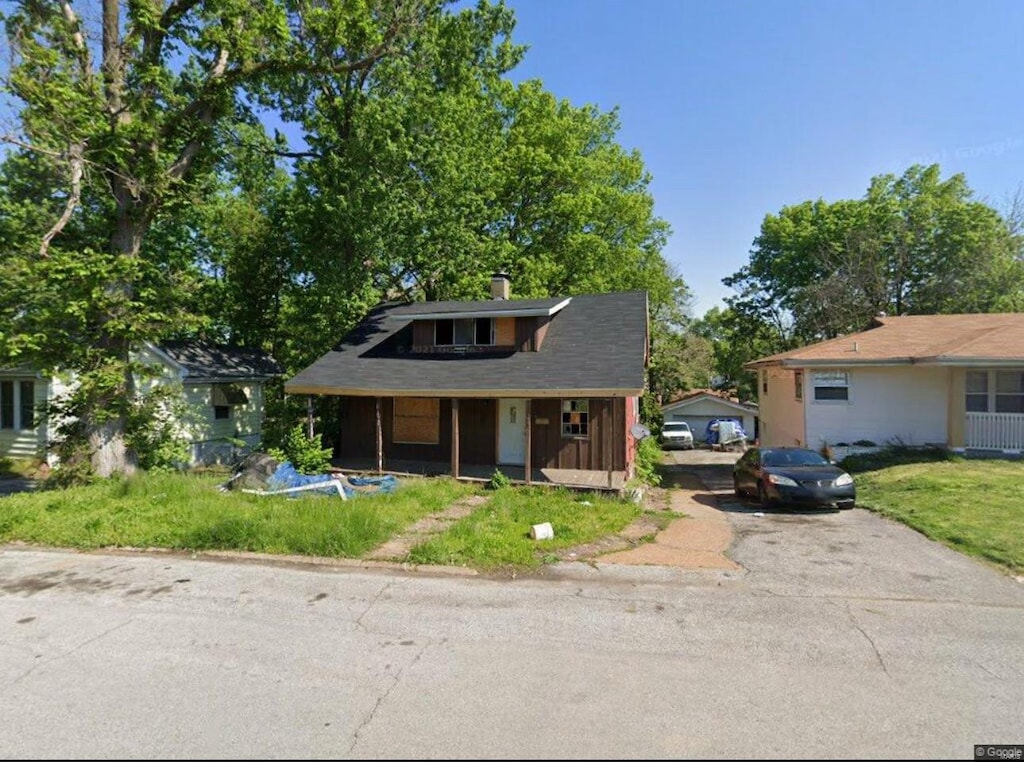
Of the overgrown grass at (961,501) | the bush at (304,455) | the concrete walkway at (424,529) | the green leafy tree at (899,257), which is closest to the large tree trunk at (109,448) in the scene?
the bush at (304,455)

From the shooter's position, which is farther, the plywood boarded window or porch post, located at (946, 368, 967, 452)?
the plywood boarded window

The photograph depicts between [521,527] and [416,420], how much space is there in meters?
7.63

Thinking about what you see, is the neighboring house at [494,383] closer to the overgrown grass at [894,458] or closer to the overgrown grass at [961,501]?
the overgrown grass at [961,501]

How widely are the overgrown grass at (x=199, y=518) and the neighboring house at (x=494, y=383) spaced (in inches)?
152

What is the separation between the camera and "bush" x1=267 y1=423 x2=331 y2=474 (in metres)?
14.2

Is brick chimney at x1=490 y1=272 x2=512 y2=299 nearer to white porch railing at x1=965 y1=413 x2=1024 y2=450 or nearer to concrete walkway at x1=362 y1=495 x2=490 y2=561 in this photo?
concrete walkway at x1=362 y1=495 x2=490 y2=561

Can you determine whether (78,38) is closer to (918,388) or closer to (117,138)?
(117,138)

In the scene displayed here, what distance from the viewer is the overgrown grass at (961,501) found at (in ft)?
27.2

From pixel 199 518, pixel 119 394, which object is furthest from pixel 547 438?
pixel 119 394

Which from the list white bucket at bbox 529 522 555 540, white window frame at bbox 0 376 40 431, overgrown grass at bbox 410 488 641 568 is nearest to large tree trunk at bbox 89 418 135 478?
white window frame at bbox 0 376 40 431

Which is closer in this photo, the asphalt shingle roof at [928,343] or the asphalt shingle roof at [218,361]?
the asphalt shingle roof at [928,343]

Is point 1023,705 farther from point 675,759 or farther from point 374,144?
point 374,144

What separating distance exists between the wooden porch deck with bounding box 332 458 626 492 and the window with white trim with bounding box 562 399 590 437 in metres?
1.02

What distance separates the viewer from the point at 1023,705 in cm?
397
